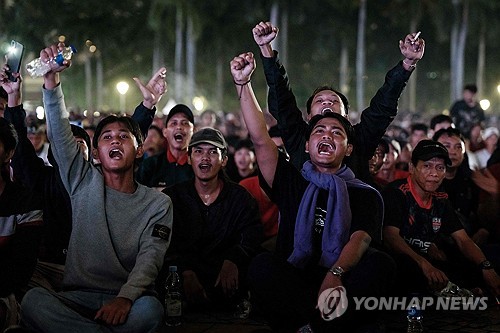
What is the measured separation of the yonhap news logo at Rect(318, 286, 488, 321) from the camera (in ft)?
16.3

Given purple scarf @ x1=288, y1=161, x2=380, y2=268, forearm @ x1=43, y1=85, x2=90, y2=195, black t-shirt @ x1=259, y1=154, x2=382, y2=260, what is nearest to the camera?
forearm @ x1=43, y1=85, x2=90, y2=195

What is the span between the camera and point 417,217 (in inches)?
264

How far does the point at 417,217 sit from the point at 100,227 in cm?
293

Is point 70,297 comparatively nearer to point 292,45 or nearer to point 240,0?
point 240,0

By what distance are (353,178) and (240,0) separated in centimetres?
3808

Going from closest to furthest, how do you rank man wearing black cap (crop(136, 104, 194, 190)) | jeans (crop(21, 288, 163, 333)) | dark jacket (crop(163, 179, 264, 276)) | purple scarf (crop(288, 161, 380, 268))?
jeans (crop(21, 288, 163, 333)) < purple scarf (crop(288, 161, 380, 268)) < dark jacket (crop(163, 179, 264, 276)) < man wearing black cap (crop(136, 104, 194, 190))

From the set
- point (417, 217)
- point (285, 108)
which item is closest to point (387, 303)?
point (417, 217)

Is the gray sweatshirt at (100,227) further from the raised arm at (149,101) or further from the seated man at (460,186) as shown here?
the seated man at (460,186)

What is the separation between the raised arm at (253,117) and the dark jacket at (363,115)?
764mm

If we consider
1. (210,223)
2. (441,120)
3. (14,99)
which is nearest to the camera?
(14,99)

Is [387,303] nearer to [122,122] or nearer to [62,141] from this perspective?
[122,122]

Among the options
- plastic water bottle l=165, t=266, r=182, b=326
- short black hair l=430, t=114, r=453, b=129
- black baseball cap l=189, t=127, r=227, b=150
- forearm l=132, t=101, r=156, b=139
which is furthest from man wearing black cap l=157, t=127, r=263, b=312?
short black hair l=430, t=114, r=453, b=129

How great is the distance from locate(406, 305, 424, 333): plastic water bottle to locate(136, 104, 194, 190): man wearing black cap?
2963 millimetres

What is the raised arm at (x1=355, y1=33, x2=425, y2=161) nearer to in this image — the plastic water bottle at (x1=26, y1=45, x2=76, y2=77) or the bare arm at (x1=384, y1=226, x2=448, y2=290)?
the bare arm at (x1=384, y1=226, x2=448, y2=290)
